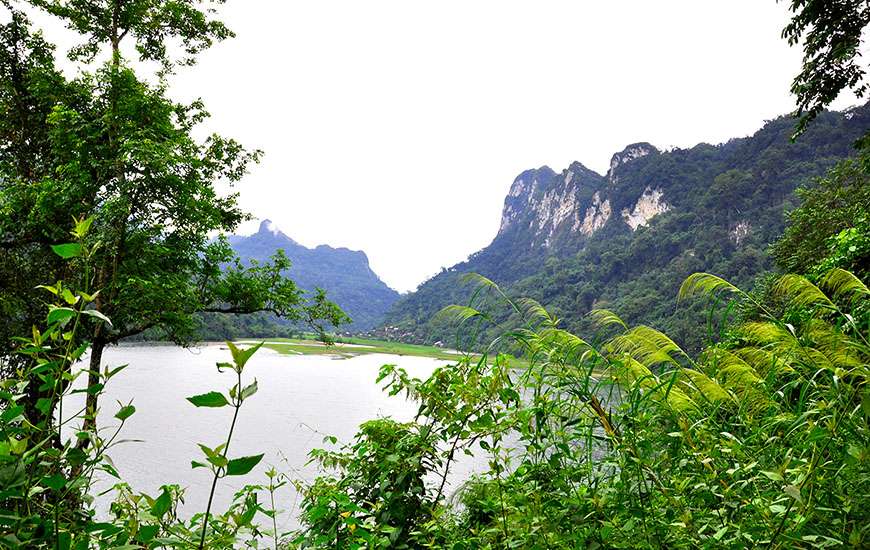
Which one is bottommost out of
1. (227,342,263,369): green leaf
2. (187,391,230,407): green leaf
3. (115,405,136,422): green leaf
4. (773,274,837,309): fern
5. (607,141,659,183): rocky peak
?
(115,405,136,422): green leaf

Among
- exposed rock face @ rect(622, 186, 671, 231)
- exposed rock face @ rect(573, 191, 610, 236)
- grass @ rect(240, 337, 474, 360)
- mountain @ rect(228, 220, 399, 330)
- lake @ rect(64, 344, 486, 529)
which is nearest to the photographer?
lake @ rect(64, 344, 486, 529)

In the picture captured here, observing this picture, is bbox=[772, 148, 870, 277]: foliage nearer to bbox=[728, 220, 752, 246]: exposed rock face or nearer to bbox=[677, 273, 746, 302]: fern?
Answer: bbox=[677, 273, 746, 302]: fern

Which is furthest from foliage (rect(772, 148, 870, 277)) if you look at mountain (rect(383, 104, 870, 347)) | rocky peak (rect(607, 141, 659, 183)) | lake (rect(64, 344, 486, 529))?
rocky peak (rect(607, 141, 659, 183))

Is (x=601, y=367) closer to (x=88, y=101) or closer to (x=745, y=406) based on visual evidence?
(x=745, y=406)

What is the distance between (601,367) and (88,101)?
274 inches

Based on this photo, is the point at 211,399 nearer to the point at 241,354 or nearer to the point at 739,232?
the point at 241,354

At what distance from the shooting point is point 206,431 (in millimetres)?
15227

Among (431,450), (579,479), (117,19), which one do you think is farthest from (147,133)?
(579,479)

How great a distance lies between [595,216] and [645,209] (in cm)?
1289

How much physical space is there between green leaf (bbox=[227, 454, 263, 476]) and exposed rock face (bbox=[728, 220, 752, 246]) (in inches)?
2257

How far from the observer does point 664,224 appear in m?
62.5

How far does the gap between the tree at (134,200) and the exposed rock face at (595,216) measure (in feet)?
282

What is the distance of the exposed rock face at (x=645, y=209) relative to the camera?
75188 mm

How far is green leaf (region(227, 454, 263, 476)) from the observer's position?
476mm
